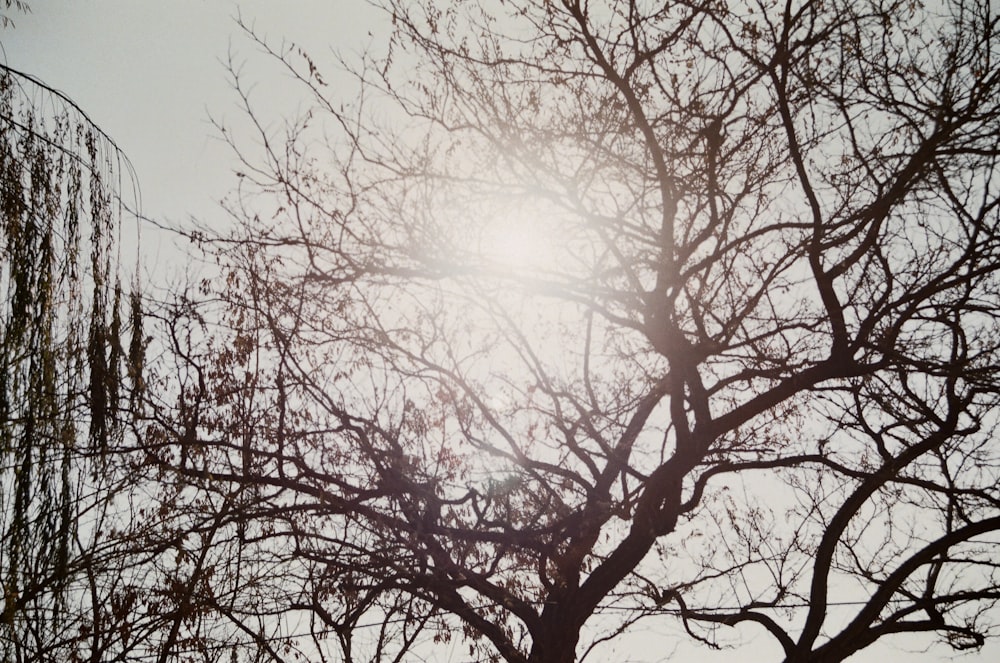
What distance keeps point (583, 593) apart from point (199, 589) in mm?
3205

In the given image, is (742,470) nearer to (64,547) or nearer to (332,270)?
(332,270)

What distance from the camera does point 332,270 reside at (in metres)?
5.83

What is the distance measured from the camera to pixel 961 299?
5.82m

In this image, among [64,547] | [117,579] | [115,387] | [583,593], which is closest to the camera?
[64,547]

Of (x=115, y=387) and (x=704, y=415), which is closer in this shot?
(x=115, y=387)

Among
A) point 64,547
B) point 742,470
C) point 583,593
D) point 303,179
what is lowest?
point 64,547

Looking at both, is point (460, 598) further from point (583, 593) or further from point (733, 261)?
point (733, 261)

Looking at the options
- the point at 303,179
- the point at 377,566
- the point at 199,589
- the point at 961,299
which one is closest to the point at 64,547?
the point at 199,589

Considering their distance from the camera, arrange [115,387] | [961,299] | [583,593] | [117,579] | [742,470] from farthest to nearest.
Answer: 1. [742,470]
2. [583,593]
3. [961,299]
4. [117,579]
5. [115,387]

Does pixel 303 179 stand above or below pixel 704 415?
above

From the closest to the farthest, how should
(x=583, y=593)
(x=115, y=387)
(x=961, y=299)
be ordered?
(x=115, y=387) → (x=961, y=299) → (x=583, y=593)

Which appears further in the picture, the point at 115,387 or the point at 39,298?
the point at 115,387

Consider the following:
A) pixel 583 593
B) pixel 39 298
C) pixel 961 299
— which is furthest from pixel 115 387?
pixel 961 299

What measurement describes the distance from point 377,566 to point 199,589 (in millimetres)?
1375
